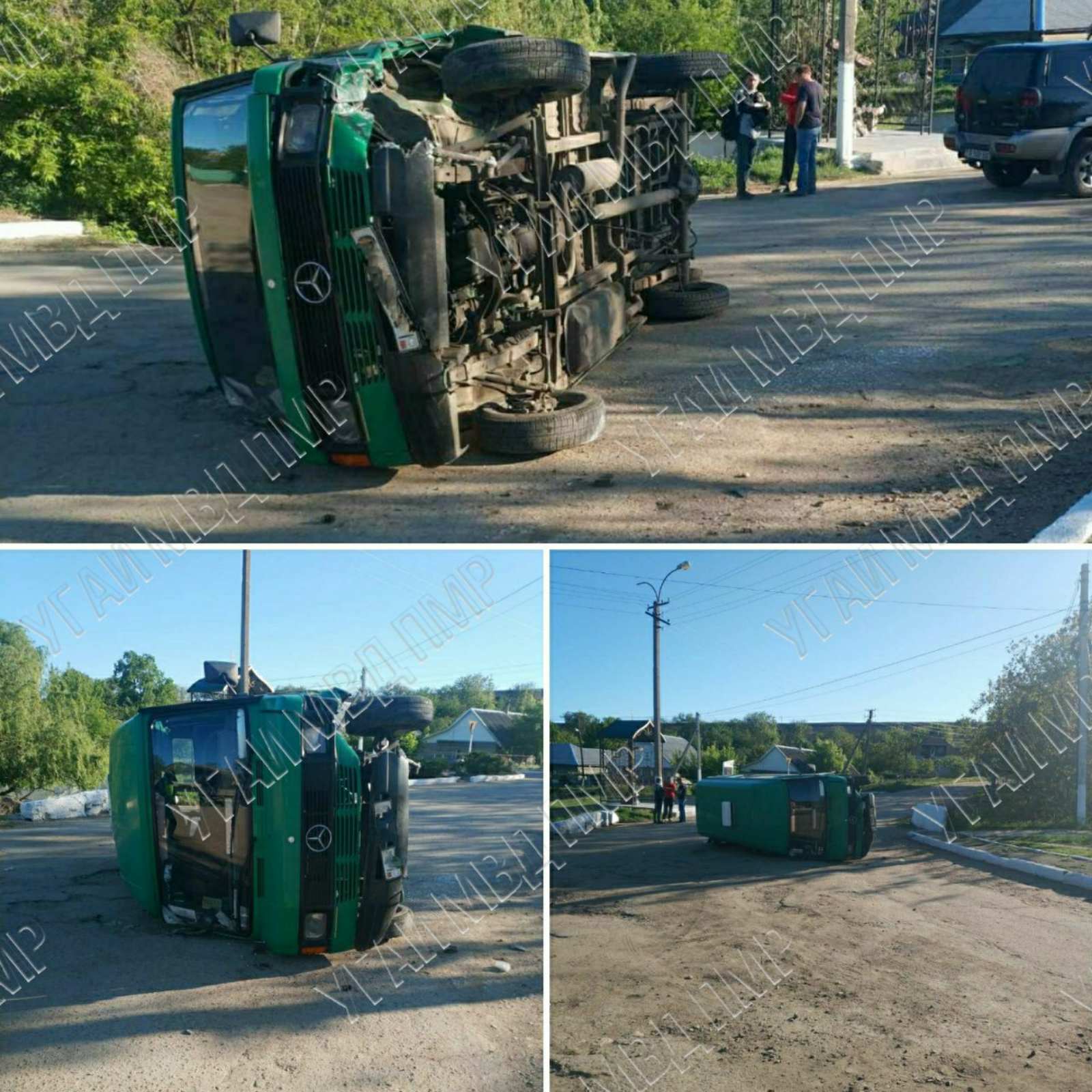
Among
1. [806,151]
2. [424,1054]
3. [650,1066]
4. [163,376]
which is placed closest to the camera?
[650,1066]

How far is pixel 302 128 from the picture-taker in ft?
24.3

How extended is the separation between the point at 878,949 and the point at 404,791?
2855mm

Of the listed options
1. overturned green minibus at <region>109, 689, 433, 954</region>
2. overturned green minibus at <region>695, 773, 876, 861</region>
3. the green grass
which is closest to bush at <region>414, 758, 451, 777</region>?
overturned green minibus at <region>109, 689, 433, 954</region>

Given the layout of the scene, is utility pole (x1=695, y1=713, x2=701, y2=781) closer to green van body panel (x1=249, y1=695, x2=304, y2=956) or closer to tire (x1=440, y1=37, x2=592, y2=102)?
green van body panel (x1=249, y1=695, x2=304, y2=956)

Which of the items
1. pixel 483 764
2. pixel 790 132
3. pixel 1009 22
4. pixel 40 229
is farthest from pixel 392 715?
pixel 1009 22

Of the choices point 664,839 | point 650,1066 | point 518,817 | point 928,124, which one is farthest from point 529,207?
point 928,124

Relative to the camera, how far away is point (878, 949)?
5113mm

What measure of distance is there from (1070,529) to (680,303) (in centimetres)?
588

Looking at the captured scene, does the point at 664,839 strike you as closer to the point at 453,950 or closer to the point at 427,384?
the point at 453,950

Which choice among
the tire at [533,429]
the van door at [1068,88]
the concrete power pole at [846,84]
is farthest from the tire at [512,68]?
the concrete power pole at [846,84]

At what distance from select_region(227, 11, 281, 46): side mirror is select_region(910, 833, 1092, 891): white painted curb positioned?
20.3 feet

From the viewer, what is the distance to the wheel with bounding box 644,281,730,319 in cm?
1224

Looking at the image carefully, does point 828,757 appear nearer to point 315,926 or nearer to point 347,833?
point 347,833

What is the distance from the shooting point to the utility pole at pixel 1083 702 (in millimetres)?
4875
